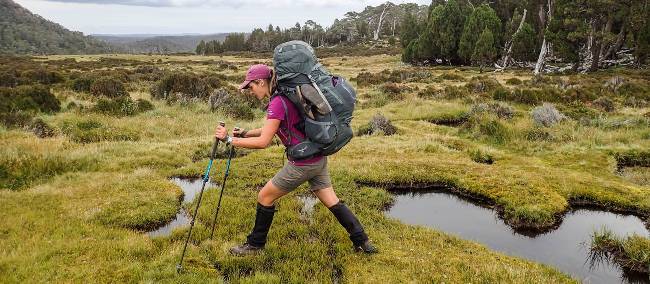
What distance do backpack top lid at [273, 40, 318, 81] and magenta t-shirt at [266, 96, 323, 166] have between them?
0.30 m

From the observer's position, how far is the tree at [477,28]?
47.5m

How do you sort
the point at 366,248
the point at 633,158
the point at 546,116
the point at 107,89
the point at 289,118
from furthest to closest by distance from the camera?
the point at 107,89 < the point at 546,116 < the point at 633,158 < the point at 366,248 < the point at 289,118

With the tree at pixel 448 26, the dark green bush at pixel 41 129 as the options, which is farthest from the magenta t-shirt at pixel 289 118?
the tree at pixel 448 26

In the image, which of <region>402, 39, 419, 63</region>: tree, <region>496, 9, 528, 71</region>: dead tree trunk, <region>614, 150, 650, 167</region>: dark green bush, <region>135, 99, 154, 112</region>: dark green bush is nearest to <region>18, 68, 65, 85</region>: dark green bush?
<region>135, 99, 154, 112</region>: dark green bush

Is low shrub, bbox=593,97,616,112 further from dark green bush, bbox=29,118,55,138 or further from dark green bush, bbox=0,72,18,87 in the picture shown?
dark green bush, bbox=0,72,18,87

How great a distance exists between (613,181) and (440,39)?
43745 mm

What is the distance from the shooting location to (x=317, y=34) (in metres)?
145

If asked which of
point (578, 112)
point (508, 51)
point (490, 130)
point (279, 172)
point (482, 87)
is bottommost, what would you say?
point (490, 130)

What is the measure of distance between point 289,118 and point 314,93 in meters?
0.52

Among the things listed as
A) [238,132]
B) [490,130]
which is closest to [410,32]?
[490,130]

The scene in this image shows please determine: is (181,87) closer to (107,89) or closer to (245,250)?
(107,89)

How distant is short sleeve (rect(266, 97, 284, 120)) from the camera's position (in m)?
5.37

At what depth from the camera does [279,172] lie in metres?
6.02

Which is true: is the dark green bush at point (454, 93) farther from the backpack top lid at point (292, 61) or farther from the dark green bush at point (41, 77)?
the dark green bush at point (41, 77)
